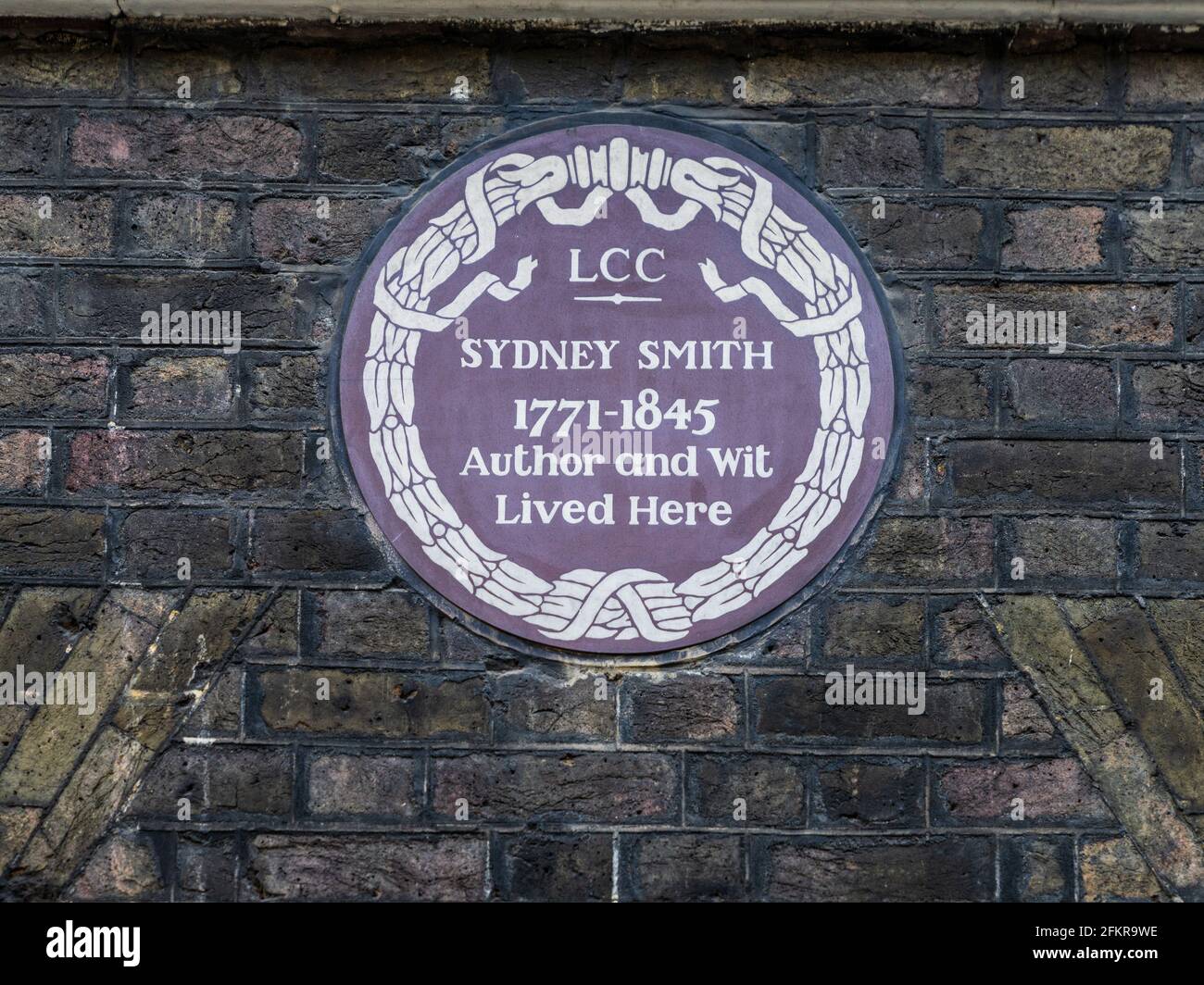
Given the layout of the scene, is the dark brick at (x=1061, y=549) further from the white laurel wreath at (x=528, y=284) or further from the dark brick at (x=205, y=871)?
the dark brick at (x=205, y=871)

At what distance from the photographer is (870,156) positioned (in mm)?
3195

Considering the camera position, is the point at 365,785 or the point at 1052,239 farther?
the point at 1052,239

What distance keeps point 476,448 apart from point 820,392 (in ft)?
2.58

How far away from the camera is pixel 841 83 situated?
10.5ft

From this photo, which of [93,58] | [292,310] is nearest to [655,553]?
[292,310]

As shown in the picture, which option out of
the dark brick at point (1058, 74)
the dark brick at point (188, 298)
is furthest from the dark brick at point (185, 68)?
the dark brick at point (1058, 74)

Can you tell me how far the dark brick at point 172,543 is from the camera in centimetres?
310

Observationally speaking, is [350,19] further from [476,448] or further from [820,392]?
[820,392]

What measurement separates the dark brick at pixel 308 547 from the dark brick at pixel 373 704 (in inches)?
9.1

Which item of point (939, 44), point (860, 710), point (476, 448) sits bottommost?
point (860, 710)

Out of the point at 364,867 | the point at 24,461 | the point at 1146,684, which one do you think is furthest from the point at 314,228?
the point at 1146,684

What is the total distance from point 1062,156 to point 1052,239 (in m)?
0.20

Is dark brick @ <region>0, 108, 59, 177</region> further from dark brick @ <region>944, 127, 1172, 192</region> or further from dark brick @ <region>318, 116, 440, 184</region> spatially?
dark brick @ <region>944, 127, 1172, 192</region>

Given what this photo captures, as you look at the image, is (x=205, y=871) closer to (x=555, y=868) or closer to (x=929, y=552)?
(x=555, y=868)
